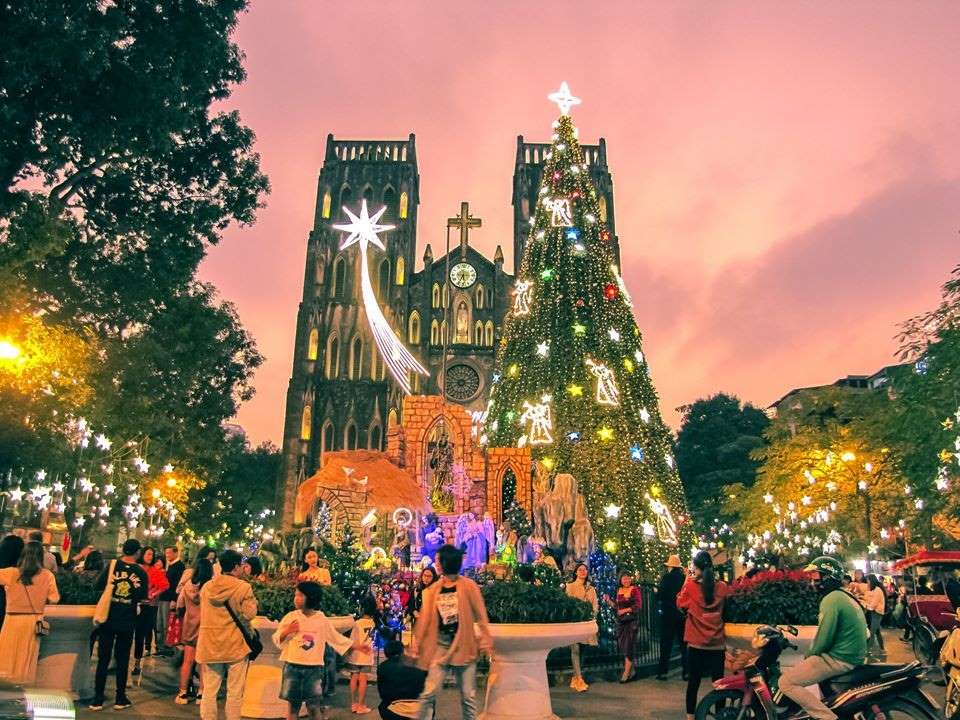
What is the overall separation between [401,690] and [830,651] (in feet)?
9.92

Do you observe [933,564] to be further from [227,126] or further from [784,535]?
[227,126]

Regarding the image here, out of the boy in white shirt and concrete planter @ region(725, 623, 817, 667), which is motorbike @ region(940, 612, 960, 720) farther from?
the boy in white shirt

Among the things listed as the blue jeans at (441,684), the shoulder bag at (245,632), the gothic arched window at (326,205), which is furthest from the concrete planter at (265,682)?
the gothic arched window at (326,205)

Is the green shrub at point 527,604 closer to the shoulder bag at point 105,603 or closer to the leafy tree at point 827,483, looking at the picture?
the shoulder bag at point 105,603

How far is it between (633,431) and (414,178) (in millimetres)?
36693

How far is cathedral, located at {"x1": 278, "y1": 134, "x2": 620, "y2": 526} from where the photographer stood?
153 feet

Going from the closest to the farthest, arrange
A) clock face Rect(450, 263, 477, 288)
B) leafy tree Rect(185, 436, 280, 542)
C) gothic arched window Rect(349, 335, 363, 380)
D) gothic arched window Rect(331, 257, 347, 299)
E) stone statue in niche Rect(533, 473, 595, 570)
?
stone statue in niche Rect(533, 473, 595, 570) < gothic arched window Rect(349, 335, 363, 380) < gothic arched window Rect(331, 257, 347, 299) < clock face Rect(450, 263, 477, 288) < leafy tree Rect(185, 436, 280, 542)

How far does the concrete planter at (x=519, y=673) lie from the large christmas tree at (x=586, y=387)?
437 inches

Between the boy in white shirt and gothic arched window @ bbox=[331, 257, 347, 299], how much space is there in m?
43.3

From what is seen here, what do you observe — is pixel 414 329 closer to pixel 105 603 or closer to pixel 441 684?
pixel 105 603

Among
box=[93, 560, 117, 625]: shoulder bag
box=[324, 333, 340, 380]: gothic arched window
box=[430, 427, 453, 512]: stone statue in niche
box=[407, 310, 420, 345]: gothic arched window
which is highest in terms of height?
box=[407, 310, 420, 345]: gothic arched window

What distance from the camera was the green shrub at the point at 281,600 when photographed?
25.8 feet

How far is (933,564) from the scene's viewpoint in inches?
673

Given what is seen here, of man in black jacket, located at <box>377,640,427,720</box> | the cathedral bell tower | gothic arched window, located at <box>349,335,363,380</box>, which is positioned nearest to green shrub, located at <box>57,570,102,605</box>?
man in black jacket, located at <box>377,640,427,720</box>
